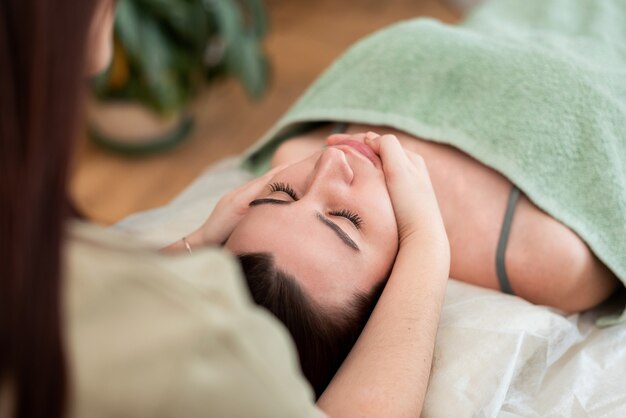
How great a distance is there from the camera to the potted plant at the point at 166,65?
201 cm

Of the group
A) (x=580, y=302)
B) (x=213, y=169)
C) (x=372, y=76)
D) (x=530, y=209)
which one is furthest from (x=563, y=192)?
(x=213, y=169)

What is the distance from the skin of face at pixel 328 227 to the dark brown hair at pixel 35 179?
18.0 inches

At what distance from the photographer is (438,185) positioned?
113cm

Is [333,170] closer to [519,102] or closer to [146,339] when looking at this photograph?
[519,102]

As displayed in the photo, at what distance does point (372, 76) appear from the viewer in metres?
1.28

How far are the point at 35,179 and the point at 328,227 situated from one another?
53 cm

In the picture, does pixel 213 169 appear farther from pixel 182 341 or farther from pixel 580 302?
pixel 182 341

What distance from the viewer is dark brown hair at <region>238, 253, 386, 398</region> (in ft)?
2.87

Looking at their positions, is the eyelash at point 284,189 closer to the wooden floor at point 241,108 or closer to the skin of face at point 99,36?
the skin of face at point 99,36

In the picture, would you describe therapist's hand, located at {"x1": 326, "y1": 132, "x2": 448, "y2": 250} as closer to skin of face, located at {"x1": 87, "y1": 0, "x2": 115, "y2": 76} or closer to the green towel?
the green towel

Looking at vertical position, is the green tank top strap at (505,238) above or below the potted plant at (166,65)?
above

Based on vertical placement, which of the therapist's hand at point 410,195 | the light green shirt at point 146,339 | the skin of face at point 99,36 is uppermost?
the skin of face at point 99,36

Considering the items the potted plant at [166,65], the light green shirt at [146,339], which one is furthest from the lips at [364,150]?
the potted plant at [166,65]

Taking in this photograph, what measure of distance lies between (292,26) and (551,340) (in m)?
2.26
